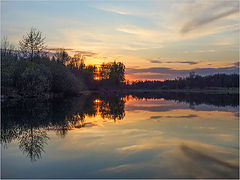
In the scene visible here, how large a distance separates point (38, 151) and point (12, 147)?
1616mm

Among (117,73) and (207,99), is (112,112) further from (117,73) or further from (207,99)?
(117,73)

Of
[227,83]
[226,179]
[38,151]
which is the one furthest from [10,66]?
[227,83]

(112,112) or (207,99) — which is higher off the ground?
(207,99)

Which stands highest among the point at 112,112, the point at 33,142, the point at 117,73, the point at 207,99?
the point at 117,73

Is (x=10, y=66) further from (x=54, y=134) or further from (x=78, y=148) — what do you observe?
(x=78, y=148)

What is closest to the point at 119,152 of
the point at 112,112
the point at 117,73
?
the point at 112,112

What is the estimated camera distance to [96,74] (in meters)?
120

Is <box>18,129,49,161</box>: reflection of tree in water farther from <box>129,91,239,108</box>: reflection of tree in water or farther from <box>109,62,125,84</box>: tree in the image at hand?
<box>109,62,125,84</box>: tree

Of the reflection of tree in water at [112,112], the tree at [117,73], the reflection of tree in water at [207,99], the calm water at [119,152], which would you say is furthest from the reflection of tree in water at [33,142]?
the tree at [117,73]

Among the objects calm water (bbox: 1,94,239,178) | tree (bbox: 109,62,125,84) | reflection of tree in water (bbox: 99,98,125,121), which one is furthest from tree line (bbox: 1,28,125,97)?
tree (bbox: 109,62,125,84)

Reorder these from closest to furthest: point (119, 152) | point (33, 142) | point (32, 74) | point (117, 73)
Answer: point (119, 152) < point (33, 142) < point (32, 74) < point (117, 73)

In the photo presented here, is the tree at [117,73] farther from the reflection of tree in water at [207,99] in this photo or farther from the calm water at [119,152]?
the calm water at [119,152]

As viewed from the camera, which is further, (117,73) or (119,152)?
(117,73)

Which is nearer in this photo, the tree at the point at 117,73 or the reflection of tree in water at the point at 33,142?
the reflection of tree in water at the point at 33,142
